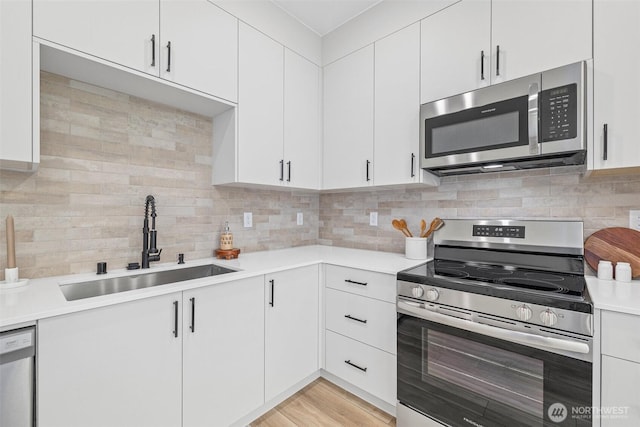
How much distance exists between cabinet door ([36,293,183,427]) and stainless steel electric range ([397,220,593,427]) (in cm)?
119

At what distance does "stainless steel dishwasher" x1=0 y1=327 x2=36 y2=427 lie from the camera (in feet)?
3.10

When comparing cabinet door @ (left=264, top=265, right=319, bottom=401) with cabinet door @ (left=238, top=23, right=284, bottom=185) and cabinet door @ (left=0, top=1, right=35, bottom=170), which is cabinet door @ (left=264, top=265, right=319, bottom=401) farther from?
cabinet door @ (left=0, top=1, right=35, bottom=170)

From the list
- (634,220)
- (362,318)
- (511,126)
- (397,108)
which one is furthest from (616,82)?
(362,318)

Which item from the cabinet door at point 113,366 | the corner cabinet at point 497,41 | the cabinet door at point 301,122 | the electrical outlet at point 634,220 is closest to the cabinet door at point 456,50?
the corner cabinet at point 497,41

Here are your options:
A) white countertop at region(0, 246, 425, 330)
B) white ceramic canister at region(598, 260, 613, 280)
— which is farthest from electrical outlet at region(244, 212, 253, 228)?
white ceramic canister at region(598, 260, 613, 280)

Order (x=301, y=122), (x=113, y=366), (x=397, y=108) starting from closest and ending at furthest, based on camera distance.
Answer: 1. (x=113, y=366)
2. (x=397, y=108)
3. (x=301, y=122)

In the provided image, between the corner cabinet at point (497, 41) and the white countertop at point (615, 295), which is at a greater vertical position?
the corner cabinet at point (497, 41)

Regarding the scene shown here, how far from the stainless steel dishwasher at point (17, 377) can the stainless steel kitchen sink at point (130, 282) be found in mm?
445

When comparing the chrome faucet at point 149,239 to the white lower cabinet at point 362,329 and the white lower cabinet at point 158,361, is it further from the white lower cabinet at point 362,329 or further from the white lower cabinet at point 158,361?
the white lower cabinet at point 362,329

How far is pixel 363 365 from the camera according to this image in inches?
74.4

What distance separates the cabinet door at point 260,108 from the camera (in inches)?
77.9

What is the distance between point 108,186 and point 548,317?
2.27 m

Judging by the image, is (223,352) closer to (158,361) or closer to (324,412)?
(158,361)
